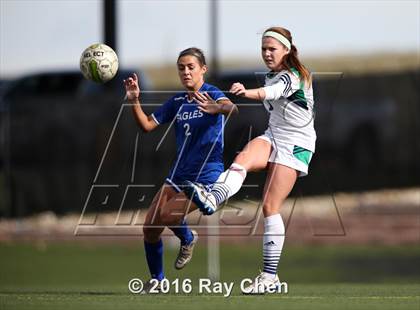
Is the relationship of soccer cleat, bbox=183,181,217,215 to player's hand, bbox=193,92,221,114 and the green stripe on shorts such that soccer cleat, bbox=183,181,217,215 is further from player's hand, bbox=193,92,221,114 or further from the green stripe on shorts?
the green stripe on shorts

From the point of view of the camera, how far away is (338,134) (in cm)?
1844

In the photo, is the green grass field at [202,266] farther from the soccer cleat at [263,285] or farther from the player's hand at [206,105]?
the player's hand at [206,105]

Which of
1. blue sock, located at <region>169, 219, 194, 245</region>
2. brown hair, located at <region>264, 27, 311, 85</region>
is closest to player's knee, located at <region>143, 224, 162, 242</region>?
blue sock, located at <region>169, 219, 194, 245</region>

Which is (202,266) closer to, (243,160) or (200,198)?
(243,160)

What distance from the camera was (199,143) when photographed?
9.35 metres

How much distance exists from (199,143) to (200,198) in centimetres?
63

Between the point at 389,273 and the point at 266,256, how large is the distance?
7.47 metres

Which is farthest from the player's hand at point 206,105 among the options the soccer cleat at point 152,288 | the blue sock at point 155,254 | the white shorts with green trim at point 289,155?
the soccer cleat at point 152,288

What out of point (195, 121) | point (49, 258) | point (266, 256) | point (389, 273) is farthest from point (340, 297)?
point (49, 258)

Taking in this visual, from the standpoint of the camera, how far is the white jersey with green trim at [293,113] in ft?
30.2

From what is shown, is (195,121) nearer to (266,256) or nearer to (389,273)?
(266,256)

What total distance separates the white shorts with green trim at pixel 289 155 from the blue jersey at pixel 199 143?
14.5 inches

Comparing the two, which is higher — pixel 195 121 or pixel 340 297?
pixel 195 121

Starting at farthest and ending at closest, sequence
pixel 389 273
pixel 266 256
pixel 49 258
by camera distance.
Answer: pixel 49 258
pixel 389 273
pixel 266 256
